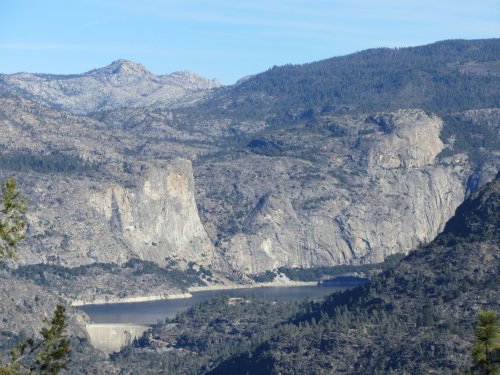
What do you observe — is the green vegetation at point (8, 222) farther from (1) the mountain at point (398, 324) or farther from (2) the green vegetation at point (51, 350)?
(1) the mountain at point (398, 324)

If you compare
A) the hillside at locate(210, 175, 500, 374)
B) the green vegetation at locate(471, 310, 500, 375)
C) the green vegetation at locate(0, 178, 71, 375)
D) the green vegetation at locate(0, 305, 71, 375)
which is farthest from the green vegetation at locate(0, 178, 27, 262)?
the hillside at locate(210, 175, 500, 374)

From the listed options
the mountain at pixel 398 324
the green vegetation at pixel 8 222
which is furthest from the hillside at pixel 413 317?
the green vegetation at pixel 8 222

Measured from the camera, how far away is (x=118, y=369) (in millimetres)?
166500

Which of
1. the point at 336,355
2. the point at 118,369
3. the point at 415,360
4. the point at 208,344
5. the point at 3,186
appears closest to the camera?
the point at 3,186

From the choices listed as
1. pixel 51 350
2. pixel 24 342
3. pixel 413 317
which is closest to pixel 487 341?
pixel 51 350

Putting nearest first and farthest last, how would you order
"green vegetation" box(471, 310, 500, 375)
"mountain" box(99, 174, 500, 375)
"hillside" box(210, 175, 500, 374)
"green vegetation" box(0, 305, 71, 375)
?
"green vegetation" box(0, 305, 71, 375), "green vegetation" box(471, 310, 500, 375), "hillside" box(210, 175, 500, 374), "mountain" box(99, 174, 500, 375)

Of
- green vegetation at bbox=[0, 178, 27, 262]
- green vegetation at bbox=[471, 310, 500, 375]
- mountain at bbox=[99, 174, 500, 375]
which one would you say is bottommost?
mountain at bbox=[99, 174, 500, 375]

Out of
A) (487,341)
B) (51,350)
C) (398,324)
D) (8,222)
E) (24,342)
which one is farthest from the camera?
(398,324)

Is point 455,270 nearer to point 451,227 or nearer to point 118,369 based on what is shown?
point 451,227

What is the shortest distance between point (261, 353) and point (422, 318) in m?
16.2

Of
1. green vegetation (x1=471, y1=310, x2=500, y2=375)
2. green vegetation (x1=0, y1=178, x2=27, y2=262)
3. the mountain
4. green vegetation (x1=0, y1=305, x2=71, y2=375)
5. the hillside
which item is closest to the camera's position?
green vegetation (x1=0, y1=178, x2=27, y2=262)

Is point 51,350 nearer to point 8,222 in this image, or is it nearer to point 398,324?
point 8,222

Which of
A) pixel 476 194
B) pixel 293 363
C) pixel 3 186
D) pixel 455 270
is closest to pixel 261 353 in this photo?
pixel 293 363

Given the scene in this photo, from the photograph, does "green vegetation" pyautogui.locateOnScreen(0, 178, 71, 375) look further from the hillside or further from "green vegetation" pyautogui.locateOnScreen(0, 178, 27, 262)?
the hillside
